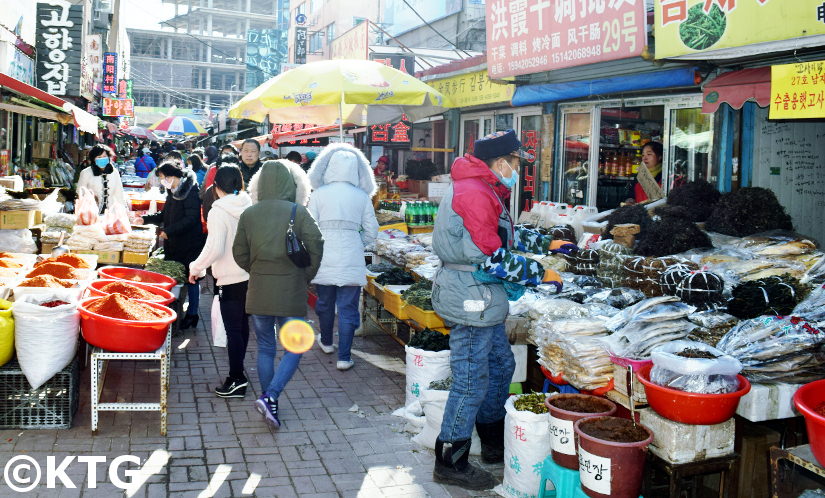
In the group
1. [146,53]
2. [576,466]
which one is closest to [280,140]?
[576,466]

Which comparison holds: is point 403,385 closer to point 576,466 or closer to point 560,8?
point 576,466

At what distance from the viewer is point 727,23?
6324mm

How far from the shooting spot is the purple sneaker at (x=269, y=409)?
5719 mm

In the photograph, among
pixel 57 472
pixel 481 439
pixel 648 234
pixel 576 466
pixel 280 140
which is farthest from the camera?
pixel 280 140

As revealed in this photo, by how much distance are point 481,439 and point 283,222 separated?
7.19ft

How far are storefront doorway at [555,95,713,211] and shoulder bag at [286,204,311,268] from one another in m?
5.05

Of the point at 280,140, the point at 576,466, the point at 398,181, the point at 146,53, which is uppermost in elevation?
the point at 146,53

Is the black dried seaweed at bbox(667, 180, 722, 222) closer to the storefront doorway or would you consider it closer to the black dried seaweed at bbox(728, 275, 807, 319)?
the storefront doorway

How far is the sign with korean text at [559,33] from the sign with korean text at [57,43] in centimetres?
1055

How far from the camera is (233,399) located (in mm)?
6438

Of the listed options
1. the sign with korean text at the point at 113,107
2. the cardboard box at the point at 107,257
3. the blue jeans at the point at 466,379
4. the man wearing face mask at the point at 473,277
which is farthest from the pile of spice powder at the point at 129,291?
the sign with korean text at the point at 113,107

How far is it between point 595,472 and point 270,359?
298 cm

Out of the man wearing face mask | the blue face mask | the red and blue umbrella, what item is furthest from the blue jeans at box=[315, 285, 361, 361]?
the red and blue umbrella

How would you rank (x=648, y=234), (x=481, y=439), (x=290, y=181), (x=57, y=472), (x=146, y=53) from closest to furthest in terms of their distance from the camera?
(x=57, y=472)
(x=481, y=439)
(x=290, y=181)
(x=648, y=234)
(x=146, y=53)
